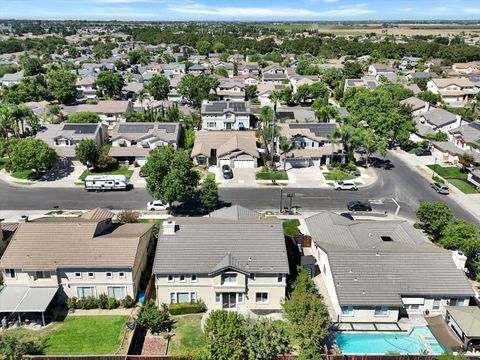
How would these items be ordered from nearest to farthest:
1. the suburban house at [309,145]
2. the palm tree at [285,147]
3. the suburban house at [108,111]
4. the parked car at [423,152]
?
the palm tree at [285,147], the suburban house at [309,145], the parked car at [423,152], the suburban house at [108,111]

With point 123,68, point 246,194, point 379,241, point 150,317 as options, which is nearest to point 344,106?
point 246,194

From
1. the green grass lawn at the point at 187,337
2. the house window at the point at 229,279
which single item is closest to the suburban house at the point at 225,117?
the house window at the point at 229,279

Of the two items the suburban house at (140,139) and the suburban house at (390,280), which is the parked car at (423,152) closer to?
the suburban house at (390,280)

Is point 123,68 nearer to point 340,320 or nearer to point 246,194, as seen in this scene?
point 246,194

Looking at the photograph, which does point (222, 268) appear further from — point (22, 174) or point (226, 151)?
point (22, 174)

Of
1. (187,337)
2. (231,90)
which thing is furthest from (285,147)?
(231,90)

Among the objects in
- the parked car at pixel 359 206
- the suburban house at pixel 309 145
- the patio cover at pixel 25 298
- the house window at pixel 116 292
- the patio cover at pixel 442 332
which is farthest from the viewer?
the suburban house at pixel 309 145

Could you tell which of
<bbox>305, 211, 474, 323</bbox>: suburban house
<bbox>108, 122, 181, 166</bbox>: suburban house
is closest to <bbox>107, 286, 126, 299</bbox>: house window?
<bbox>305, 211, 474, 323</bbox>: suburban house
